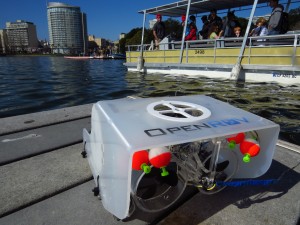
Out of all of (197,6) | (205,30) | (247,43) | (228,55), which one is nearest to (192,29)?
(205,30)

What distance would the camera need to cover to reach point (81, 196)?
5.38 feet

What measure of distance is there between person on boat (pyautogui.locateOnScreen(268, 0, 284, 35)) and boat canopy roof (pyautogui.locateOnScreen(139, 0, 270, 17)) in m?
2.16

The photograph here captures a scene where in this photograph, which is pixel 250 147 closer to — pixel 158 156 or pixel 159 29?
pixel 158 156

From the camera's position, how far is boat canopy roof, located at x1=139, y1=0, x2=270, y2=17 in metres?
10.1

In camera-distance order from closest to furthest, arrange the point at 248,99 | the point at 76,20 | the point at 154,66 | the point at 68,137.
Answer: the point at 68,137, the point at 248,99, the point at 154,66, the point at 76,20

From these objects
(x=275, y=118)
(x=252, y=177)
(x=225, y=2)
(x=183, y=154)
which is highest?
(x=225, y=2)

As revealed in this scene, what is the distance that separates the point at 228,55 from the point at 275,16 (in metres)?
2.19

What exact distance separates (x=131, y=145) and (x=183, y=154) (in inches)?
19.5

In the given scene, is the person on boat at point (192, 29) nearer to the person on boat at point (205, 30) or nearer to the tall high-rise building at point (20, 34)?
the person on boat at point (205, 30)

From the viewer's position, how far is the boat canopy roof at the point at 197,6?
33.2 ft

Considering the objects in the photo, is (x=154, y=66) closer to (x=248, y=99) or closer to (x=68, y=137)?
(x=248, y=99)

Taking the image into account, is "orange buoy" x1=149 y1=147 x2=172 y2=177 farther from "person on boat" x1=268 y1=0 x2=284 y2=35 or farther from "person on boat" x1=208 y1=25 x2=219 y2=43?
"person on boat" x1=208 y1=25 x2=219 y2=43

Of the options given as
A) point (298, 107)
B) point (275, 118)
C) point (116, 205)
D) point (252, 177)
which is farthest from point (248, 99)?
point (116, 205)

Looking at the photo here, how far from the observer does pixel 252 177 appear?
179 centimetres
